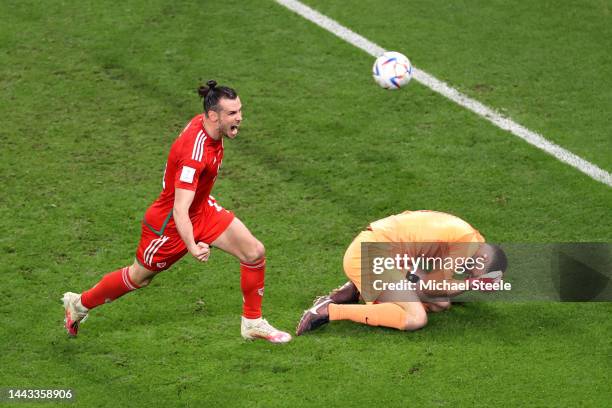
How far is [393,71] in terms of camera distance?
10.5m

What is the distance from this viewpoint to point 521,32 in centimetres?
1262

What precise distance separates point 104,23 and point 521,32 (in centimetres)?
458

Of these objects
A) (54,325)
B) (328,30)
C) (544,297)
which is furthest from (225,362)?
(328,30)

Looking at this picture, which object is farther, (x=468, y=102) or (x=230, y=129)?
(x=468, y=102)

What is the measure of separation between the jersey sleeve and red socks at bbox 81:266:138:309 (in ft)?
3.05

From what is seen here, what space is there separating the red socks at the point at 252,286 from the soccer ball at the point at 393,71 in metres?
2.94

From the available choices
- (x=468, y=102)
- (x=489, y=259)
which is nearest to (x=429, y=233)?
(x=489, y=259)

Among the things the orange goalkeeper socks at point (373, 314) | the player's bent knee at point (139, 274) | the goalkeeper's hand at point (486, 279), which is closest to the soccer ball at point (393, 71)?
the goalkeeper's hand at point (486, 279)

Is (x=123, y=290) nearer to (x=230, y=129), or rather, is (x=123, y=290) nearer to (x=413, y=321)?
(x=230, y=129)

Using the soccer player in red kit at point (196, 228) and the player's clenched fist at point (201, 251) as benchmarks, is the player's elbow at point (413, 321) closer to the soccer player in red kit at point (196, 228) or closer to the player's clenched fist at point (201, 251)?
the soccer player in red kit at point (196, 228)

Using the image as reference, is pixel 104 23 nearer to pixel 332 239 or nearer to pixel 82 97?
pixel 82 97

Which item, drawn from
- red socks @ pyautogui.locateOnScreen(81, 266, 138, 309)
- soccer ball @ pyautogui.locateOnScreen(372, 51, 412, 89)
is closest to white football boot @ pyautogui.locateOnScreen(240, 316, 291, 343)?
red socks @ pyautogui.locateOnScreen(81, 266, 138, 309)

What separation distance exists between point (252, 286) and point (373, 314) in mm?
919

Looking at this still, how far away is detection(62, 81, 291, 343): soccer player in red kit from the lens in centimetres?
780
